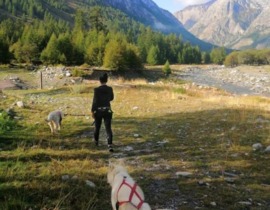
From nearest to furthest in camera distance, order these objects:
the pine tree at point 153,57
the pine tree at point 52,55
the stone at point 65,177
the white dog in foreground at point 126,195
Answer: the white dog in foreground at point 126,195 < the stone at point 65,177 < the pine tree at point 52,55 < the pine tree at point 153,57

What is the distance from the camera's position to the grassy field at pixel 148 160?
773cm

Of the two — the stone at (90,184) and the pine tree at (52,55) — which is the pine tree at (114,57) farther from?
the stone at (90,184)

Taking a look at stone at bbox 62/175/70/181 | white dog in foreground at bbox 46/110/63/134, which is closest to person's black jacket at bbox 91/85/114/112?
white dog in foreground at bbox 46/110/63/134

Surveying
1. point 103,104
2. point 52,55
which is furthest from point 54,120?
point 52,55

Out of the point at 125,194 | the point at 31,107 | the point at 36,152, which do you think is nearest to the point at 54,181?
the point at 36,152

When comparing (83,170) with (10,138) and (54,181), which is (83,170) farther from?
(10,138)

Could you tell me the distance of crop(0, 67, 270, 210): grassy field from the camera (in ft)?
25.3

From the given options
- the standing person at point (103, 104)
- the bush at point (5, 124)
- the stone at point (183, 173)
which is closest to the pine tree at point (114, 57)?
the bush at point (5, 124)

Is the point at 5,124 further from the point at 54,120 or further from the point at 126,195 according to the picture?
the point at 126,195

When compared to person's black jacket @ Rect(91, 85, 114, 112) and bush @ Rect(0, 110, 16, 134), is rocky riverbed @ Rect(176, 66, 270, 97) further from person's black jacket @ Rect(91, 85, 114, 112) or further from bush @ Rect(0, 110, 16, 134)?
bush @ Rect(0, 110, 16, 134)

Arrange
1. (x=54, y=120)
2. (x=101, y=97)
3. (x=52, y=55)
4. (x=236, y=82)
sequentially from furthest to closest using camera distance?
(x=236, y=82) < (x=52, y=55) < (x=54, y=120) < (x=101, y=97)

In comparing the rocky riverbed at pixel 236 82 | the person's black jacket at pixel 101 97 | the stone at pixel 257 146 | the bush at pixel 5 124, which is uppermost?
the person's black jacket at pixel 101 97

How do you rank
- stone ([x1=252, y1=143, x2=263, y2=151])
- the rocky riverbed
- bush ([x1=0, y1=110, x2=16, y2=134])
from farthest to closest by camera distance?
1. the rocky riverbed
2. bush ([x1=0, y1=110, x2=16, y2=134])
3. stone ([x1=252, y1=143, x2=263, y2=151])

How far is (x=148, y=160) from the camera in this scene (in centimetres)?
1076
